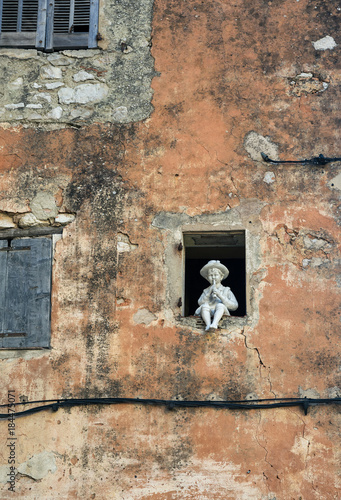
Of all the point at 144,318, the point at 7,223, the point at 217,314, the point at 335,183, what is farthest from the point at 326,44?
the point at 7,223

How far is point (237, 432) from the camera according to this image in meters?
8.16

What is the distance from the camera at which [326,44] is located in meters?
9.34

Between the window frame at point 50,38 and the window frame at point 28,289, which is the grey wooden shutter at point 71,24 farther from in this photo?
the window frame at point 28,289

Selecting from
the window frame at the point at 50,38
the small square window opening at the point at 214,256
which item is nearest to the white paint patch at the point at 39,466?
the small square window opening at the point at 214,256

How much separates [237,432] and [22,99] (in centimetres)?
435

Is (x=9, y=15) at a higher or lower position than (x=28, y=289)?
higher

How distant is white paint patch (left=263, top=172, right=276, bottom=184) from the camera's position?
892 centimetres

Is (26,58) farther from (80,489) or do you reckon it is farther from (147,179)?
(80,489)

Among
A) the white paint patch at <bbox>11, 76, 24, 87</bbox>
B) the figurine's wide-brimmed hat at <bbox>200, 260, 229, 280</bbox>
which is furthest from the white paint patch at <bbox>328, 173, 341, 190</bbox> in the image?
the white paint patch at <bbox>11, 76, 24, 87</bbox>

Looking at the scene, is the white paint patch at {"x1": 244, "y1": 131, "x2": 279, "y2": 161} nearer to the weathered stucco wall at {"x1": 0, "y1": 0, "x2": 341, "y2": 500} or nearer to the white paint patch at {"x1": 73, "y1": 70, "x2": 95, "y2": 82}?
the weathered stucco wall at {"x1": 0, "y1": 0, "x2": 341, "y2": 500}

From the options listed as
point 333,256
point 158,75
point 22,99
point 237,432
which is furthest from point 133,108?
point 237,432

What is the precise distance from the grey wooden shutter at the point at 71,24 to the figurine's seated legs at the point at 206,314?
3.30m

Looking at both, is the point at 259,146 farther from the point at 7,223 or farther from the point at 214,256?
the point at 7,223

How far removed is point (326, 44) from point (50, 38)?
3137 millimetres
